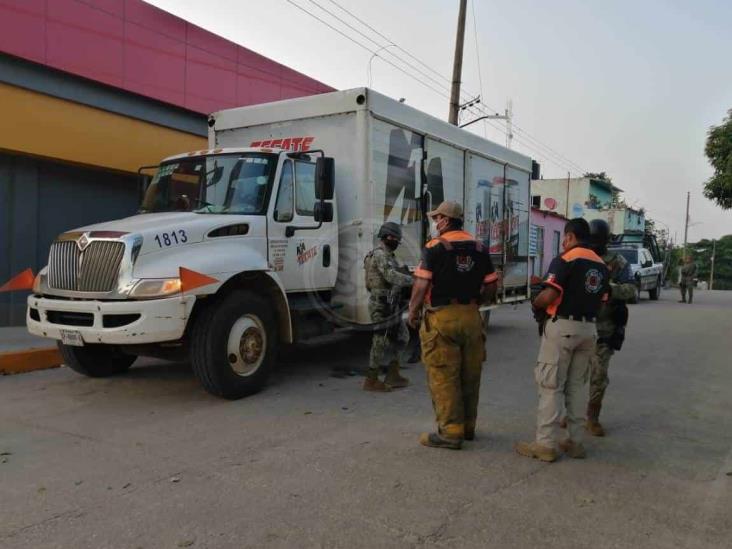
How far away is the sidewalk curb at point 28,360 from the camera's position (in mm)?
7191

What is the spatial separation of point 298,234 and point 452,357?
9.36 ft

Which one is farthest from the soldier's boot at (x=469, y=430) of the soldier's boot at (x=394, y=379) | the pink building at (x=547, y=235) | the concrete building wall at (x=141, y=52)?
the pink building at (x=547, y=235)

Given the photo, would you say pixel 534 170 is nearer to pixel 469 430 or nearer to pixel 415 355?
pixel 415 355

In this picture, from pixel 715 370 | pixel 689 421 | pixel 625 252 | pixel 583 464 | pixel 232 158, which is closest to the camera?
pixel 583 464

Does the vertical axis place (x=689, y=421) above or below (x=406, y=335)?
below

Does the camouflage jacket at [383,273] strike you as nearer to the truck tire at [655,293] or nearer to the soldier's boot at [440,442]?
the soldier's boot at [440,442]

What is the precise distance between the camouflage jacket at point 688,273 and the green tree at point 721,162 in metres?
3.64

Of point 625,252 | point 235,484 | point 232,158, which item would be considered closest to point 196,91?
point 232,158

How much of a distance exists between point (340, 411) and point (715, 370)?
559 cm

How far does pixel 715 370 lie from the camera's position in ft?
26.9

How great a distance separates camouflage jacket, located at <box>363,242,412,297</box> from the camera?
252 inches

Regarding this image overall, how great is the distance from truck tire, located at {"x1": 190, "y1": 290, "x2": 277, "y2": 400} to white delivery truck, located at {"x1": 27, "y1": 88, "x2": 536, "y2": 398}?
0.01m

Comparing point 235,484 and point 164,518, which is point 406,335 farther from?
point 164,518

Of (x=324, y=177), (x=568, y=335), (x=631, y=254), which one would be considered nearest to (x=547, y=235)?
(x=631, y=254)
